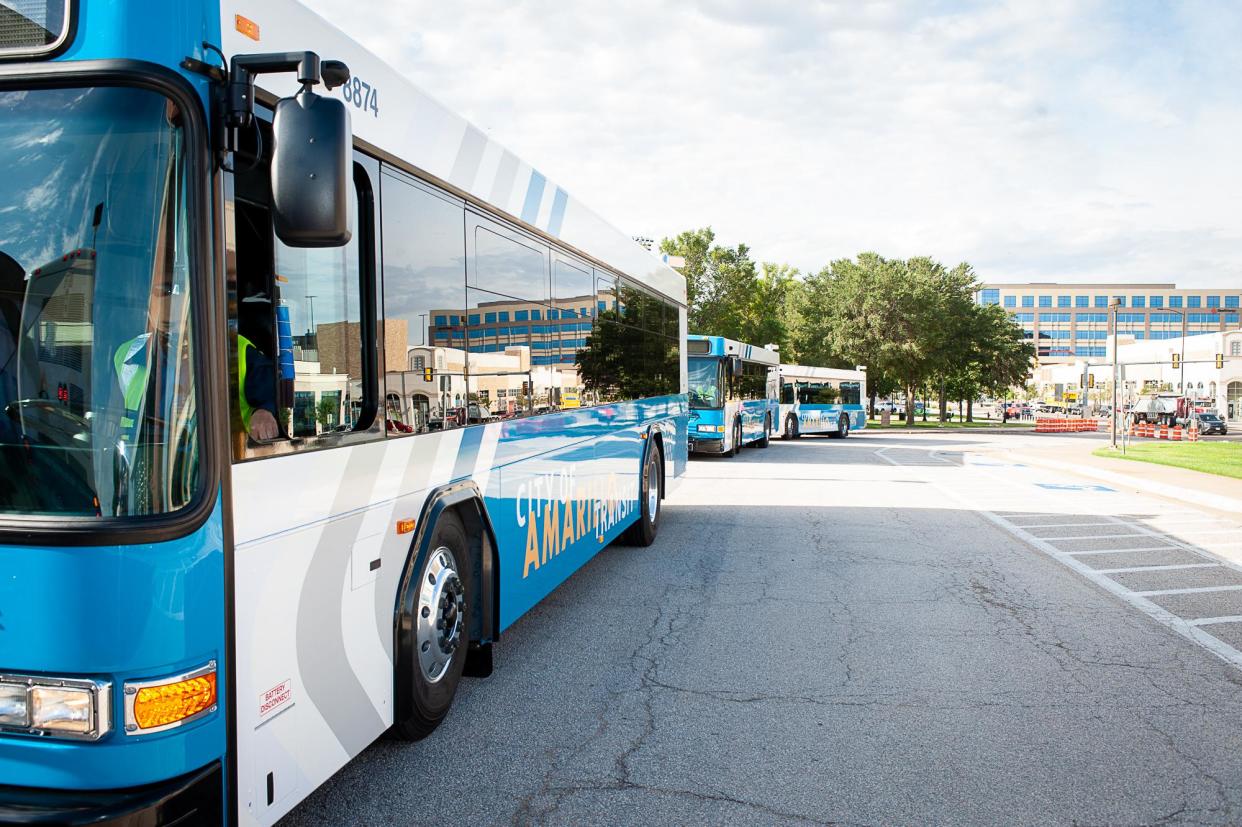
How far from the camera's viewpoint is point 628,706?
16.8ft

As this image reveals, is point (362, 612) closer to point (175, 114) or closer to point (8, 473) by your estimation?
point (8, 473)

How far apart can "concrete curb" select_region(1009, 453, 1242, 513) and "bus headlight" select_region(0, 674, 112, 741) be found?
50.3 ft

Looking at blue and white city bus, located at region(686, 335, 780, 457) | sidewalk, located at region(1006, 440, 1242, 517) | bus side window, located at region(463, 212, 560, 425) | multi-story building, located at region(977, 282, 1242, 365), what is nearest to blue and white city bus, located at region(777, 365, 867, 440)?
blue and white city bus, located at region(686, 335, 780, 457)

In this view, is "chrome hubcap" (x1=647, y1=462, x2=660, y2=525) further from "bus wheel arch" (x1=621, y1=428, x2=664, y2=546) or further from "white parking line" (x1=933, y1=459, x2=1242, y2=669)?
"white parking line" (x1=933, y1=459, x2=1242, y2=669)

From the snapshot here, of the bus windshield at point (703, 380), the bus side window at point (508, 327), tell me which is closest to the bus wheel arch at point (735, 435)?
the bus windshield at point (703, 380)

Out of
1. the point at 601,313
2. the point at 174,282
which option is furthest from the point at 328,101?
the point at 601,313

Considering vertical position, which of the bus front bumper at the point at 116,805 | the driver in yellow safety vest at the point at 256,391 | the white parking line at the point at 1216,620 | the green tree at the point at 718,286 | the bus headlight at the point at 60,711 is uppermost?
the green tree at the point at 718,286

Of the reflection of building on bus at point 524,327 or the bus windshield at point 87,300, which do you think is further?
the reflection of building on bus at point 524,327

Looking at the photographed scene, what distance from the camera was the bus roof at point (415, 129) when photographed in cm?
319

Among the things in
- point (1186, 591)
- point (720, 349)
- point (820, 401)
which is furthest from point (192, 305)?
point (820, 401)

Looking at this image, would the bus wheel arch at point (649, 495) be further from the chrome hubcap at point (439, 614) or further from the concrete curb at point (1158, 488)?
the concrete curb at point (1158, 488)

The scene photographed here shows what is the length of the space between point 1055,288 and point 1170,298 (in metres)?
15.7

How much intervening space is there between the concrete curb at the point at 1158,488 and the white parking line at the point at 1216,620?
25.5 ft

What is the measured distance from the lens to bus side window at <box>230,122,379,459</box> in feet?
9.73
